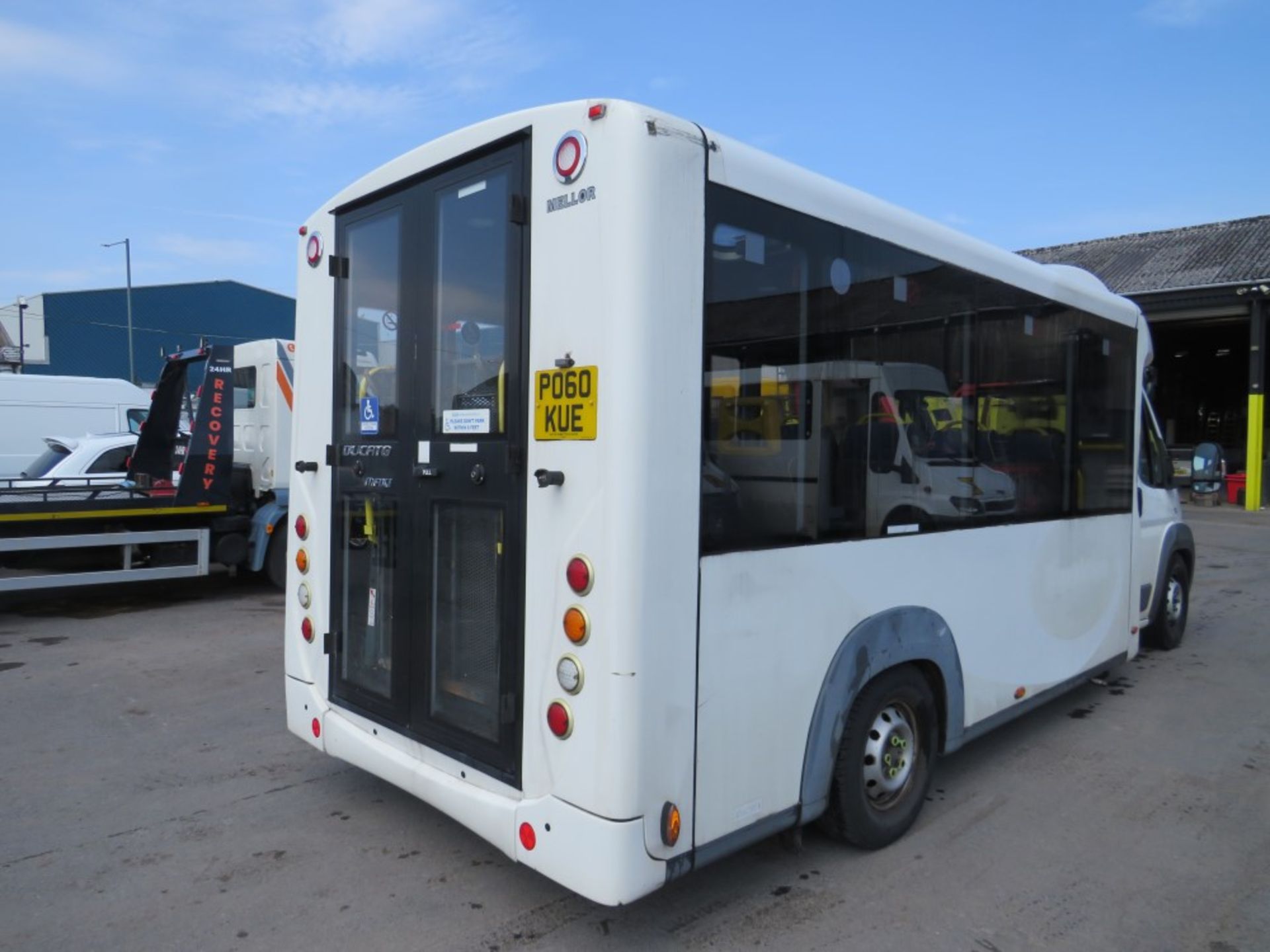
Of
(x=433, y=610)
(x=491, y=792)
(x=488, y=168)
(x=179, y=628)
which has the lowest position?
(x=179, y=628)

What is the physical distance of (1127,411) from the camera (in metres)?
6.18

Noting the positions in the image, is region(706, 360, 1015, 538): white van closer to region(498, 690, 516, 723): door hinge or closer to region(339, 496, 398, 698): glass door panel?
region(498, 690, 516, 723): door hinge

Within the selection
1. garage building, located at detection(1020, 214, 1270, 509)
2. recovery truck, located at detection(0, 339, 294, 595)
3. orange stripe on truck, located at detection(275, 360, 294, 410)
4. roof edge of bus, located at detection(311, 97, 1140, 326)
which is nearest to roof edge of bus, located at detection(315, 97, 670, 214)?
roof edge of bus, located at detection(311, 97, 1140, 326)

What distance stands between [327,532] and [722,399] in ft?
7.00

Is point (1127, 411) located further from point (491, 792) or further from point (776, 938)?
point (491, 792)

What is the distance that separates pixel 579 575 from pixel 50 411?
1639 cm

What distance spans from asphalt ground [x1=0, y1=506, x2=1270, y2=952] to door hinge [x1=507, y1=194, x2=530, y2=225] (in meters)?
2.55

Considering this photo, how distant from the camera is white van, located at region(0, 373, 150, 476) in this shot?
15305 millimetres

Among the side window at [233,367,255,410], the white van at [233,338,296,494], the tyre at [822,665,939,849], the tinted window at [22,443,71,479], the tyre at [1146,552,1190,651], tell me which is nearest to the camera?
the tyre at [822,665,939,849]

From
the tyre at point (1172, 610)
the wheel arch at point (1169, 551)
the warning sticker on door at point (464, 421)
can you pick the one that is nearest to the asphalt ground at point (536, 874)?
the wheel arch at point (1169, 551)

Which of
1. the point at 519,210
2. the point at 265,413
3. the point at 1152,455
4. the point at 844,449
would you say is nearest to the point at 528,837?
the point at 844,449

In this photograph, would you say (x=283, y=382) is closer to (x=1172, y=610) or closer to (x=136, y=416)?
(x=136, y=416)

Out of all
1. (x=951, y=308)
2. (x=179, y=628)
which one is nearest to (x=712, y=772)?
(x=951, y=308)

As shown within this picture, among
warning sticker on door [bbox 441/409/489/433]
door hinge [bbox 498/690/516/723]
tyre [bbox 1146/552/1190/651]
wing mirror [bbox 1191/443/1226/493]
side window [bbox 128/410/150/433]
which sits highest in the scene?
side window [bbox 128/410/150/433]
